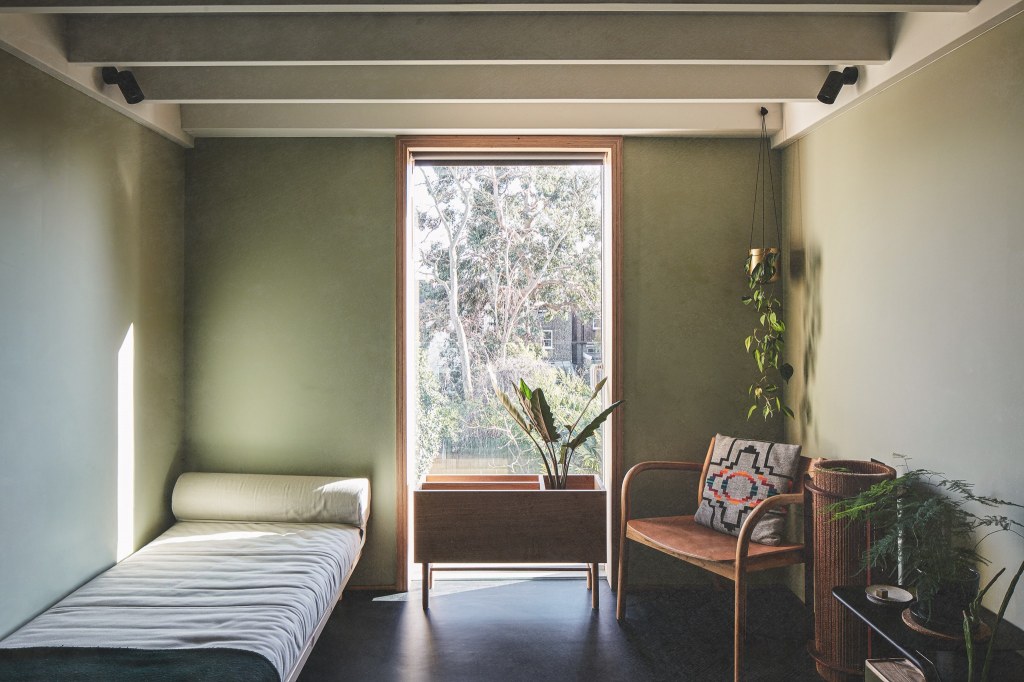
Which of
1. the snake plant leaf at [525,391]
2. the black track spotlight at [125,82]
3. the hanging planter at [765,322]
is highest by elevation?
the black track spotlight at [125,82]

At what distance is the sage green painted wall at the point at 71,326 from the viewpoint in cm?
262

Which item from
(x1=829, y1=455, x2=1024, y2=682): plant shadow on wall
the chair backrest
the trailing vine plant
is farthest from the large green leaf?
(x1=829, y1=455, x2=1024, y2=682): plant shadow on wall

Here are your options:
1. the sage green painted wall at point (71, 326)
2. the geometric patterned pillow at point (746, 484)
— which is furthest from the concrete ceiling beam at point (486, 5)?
the geometric patterned pillow at point (746, 484)

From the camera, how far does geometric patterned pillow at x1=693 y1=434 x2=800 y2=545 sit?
337 cm

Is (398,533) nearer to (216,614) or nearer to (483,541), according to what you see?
(483,541)

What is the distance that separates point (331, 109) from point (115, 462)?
2.15 m

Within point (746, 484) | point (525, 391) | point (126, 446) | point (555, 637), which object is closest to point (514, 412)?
point (525, 391)

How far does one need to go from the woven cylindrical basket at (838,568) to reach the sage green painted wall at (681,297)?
1.09 meters

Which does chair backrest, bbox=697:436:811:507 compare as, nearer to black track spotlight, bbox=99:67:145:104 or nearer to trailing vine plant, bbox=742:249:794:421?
trailing vine plant, bbox=742:249:794:421

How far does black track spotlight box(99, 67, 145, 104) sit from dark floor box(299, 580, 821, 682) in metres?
2.76

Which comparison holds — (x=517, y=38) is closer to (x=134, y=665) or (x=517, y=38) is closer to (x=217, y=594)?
(x=217, y=594)

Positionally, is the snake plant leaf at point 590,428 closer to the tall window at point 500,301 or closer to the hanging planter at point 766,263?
the tall window at point 500,301

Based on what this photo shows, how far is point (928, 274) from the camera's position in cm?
272

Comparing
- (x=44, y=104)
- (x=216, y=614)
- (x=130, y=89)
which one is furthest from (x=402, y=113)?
(x=216, y=614)
